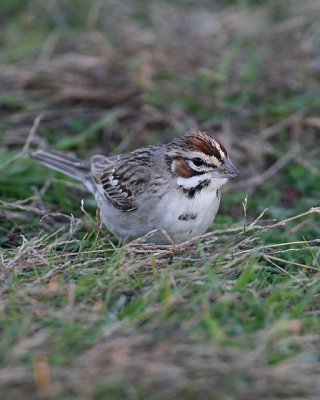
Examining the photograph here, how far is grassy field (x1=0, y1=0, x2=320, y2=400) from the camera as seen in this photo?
363 centimetres

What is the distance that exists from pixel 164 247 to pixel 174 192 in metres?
0.33

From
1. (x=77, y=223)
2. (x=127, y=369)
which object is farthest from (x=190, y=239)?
(x=127, y=369)

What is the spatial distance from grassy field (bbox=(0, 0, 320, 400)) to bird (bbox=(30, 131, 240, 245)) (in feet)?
0.43

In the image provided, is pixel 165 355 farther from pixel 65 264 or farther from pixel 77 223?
pixel 77 223

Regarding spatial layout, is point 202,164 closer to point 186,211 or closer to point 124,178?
point 186,211

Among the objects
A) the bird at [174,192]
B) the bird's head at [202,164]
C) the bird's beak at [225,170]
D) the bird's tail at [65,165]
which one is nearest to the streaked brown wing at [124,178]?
the bird at [174,192]

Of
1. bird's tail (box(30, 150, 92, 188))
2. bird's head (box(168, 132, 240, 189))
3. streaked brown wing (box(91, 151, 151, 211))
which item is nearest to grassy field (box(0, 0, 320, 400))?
bird's tail (box(30, 150, 92, 188))

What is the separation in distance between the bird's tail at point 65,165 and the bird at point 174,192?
0.75 m

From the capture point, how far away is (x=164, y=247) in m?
4.99

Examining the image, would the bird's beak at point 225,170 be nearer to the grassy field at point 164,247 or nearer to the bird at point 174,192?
the bird at point 174,192

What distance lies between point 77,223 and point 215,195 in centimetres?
83

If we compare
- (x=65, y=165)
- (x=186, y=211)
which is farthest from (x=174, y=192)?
(x=65, y=165)

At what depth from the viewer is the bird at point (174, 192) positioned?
5.04 meters

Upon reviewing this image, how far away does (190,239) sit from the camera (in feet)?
16.5
